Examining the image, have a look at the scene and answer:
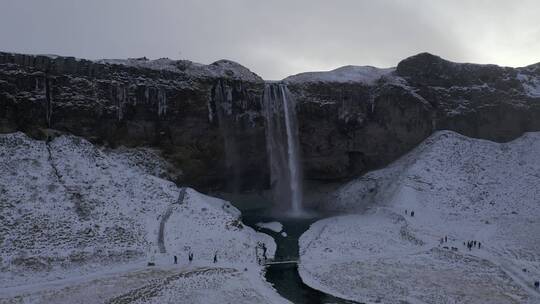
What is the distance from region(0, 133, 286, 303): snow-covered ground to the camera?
2488cm

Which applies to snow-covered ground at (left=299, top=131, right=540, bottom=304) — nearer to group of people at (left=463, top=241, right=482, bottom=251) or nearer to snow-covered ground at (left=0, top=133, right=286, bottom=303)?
group of people at (left=463, top=241, right=482, bottom=251)

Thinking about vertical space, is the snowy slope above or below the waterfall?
above

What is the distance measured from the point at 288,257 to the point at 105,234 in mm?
11160

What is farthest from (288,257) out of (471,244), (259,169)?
(259,169)

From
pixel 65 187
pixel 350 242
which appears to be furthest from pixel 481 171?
pixel 65 187

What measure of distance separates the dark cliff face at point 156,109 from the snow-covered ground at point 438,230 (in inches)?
434

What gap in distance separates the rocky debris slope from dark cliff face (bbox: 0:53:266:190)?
7.57 feet

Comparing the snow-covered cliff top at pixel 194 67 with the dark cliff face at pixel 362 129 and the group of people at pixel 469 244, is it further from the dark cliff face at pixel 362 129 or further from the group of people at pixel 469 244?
the group of people at pixel 469 244

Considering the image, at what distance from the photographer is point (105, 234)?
1200 inches

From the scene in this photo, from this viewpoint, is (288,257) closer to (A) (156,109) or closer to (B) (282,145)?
(B) (282,145)

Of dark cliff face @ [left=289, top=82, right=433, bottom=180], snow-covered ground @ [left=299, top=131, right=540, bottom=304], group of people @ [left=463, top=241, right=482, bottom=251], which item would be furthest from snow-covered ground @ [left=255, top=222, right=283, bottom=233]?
group of people @ [left=463, top=241, right=482, bottom=251]

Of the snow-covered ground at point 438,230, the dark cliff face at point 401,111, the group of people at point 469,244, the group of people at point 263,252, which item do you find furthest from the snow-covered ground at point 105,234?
the dark cliff face at point 401,111

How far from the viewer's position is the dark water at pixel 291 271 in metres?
25.2

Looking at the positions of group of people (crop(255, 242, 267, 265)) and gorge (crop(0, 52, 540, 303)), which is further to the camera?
group of people (crop(255, 242, 267, 265))
